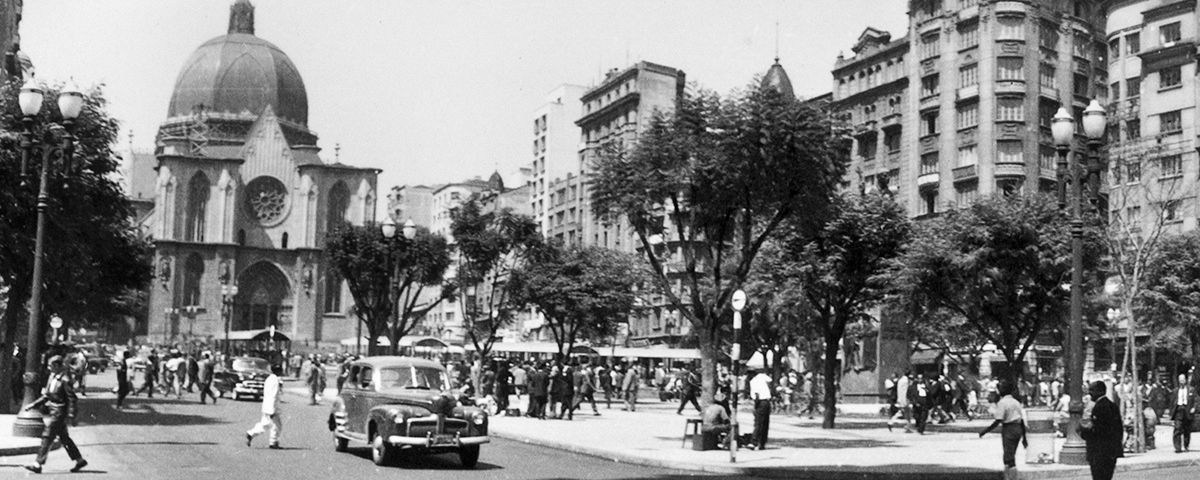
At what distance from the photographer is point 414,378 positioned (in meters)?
20.1

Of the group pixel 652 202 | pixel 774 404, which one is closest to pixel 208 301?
pixel 774 404

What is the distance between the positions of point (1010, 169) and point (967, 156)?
2.65 m

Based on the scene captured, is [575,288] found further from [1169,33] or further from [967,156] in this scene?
[1169,33]

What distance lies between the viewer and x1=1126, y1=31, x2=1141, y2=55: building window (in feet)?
218

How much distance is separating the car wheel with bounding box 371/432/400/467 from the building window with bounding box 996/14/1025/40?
56820 mm

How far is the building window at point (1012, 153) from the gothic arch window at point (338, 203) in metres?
60.0

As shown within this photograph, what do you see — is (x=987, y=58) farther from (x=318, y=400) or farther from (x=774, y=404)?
(x=318, y=400)

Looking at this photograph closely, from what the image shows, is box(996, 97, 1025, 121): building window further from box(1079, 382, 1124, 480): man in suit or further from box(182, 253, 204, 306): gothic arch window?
box(182, 253, 204, 306): gothic arch window

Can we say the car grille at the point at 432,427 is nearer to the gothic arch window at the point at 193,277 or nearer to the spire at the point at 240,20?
the gothic arch window at the point at 193,277

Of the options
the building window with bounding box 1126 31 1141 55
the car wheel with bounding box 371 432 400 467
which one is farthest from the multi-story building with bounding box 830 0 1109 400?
the car wheel with bounding box 371 432 400 467

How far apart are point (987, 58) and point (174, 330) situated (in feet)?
219

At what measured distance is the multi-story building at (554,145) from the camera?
11956 cm

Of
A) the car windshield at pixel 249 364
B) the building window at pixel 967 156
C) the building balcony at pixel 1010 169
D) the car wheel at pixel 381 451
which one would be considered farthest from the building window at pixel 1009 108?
the car wheel at pixel 381 451

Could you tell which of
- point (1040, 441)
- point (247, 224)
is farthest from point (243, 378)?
point (247, 224)
